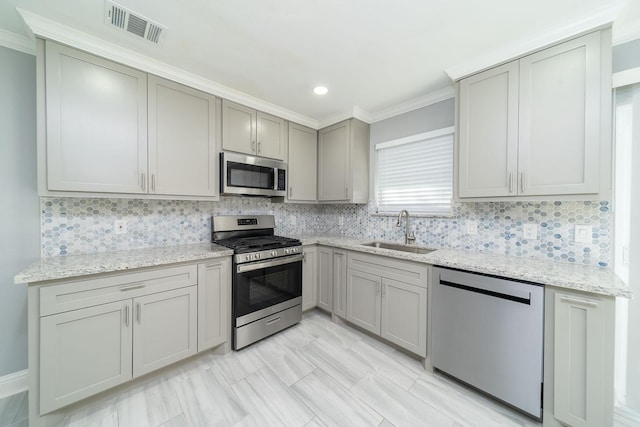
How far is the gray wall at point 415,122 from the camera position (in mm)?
2359

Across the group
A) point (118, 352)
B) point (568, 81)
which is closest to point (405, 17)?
point (568, 81)

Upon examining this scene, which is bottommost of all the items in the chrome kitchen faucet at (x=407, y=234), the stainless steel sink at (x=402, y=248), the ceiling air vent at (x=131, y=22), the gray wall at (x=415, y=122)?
the stainless steel sink at (x=402, y=248)

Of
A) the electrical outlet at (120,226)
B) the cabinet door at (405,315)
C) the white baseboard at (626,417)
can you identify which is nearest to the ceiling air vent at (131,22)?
the electrical outlet at (120,226)

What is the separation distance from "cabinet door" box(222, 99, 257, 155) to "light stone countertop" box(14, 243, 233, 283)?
106 cm

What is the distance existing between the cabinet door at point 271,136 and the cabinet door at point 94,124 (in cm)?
105

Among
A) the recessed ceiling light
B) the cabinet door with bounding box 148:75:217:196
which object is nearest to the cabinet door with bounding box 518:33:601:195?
the recessed ceiling light

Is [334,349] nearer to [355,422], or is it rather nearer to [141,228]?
[355,422]

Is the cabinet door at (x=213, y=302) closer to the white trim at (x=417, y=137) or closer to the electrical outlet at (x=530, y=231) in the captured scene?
the white trim at (x=417, y=137)

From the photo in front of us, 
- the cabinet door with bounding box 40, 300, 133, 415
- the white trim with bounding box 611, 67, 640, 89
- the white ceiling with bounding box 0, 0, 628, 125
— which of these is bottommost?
the cabinet door with bounding box 40, 300, 133, 415

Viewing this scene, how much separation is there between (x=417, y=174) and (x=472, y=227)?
797 mm

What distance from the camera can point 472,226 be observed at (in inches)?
85.7

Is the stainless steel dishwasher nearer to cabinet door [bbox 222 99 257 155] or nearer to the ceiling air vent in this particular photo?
cabinet door [bbox 222 99 257 155]

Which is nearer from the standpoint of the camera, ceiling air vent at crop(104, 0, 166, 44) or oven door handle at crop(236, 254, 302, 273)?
ceiling air vent at crop(104, 0, 166, 44)

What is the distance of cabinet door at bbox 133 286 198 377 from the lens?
1685 millimetres
